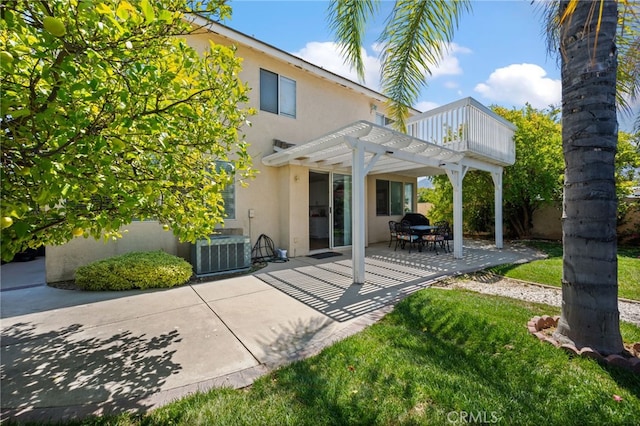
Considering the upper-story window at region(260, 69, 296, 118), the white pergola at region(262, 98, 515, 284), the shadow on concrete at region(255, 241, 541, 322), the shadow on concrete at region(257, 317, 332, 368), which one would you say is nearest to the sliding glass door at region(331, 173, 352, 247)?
the white pergola at region(262, 98, 515, 284)

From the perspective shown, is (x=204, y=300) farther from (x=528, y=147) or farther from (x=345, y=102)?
(x=528, y=147)

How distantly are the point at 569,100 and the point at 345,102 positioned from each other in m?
8.41

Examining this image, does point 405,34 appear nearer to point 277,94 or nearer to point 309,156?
point 309,156

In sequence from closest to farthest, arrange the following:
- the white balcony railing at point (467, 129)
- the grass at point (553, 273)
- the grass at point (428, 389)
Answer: the grass at point (428, 389)
the grass at point (553, 273)
the white balcony railing at point (467, 129)

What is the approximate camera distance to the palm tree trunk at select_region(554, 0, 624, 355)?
2.55 metres

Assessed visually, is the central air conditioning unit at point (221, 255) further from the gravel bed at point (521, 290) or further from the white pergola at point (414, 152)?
the gravel bed at point (521, 290)

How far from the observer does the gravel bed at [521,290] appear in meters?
4.05

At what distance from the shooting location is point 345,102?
34.2 ft

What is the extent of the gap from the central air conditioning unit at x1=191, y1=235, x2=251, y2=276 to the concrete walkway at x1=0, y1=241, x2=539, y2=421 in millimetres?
624

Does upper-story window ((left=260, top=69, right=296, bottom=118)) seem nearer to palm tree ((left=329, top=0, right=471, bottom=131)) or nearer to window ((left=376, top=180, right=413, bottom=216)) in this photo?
palm tree ((left=329, top=0, right=471, bottom=131))

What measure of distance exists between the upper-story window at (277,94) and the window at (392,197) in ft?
16.2

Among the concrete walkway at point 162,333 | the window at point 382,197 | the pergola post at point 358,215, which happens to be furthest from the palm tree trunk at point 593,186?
the window at point 382,197

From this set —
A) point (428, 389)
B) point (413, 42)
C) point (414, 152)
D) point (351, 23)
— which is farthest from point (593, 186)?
point (414, 152)

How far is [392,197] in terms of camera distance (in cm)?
1202
